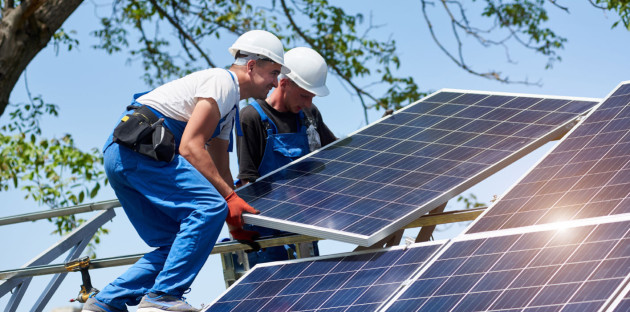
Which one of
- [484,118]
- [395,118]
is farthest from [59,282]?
[484,118]

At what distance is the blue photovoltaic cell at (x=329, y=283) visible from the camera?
4531 millimetres

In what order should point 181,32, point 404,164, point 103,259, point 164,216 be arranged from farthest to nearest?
point 181,32 < point 404,164 < point 103,259 < point 164,216

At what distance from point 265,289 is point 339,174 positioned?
1469mm

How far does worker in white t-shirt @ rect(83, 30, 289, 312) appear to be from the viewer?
502 centimetres

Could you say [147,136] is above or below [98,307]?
above

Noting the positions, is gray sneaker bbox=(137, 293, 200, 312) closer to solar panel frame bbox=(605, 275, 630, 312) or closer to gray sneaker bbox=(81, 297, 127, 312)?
gray sneaker bbox=(81, 297, 127, 312)

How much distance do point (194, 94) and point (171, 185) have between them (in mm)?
622

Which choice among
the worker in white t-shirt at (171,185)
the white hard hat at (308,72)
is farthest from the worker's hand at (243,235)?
the white hard hat at (308,72)

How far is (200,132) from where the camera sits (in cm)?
518

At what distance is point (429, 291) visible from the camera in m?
4.31

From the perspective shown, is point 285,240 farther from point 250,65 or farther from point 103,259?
point 103,259

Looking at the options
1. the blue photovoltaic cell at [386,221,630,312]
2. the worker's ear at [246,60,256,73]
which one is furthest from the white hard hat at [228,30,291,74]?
the blue photovoltaic cell at [386,221,630,312]

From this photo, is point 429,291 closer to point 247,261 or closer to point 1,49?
point 247,261

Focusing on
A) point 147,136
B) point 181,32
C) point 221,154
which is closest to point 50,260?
point 221,154
